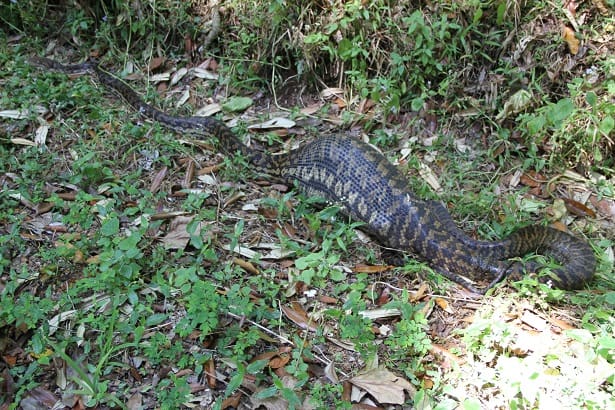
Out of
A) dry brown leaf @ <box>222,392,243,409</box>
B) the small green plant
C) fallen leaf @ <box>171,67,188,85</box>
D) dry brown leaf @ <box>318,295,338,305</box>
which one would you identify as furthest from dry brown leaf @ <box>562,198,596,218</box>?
fallen leaf @ <box>171,67,188,85</box>

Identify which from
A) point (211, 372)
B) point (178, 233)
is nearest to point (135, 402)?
point (211, 372)

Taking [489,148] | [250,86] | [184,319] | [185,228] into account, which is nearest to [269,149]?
[250,86]

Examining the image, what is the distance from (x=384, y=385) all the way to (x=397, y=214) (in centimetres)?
183

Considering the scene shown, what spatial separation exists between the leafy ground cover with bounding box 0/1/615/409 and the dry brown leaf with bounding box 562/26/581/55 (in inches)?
0.9

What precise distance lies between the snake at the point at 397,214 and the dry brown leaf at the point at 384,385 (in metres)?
1.24

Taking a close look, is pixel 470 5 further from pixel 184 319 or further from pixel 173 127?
pixel 184 319

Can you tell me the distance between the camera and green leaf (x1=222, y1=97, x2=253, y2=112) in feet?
20.7

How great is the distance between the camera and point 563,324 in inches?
154

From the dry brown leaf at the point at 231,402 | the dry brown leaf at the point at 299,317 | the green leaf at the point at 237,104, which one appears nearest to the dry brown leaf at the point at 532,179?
the dry brown leaf at the point at 299,317

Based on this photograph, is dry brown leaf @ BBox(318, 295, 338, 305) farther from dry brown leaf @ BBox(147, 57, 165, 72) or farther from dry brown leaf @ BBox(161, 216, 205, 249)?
dry brown leaf @ BBox(147, 57, 165, 72)

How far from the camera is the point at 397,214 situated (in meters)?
4.98

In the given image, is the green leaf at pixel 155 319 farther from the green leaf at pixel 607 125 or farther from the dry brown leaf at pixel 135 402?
the green leaf at pixel 607 125

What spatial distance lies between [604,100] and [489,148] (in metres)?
1.11

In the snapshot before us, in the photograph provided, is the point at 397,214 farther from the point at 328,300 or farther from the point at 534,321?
the point at 534,321
